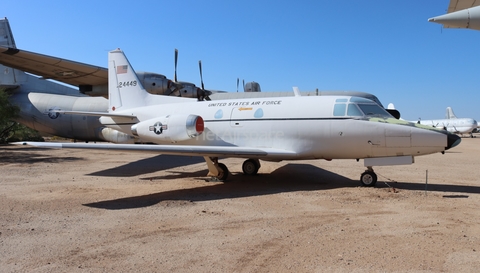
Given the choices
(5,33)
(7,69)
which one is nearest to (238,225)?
(7,69)

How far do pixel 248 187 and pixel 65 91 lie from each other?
23.4 metres

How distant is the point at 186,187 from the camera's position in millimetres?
9820

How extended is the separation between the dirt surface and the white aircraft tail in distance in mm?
989

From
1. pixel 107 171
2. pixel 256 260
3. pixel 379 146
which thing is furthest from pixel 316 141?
pixel 107 171

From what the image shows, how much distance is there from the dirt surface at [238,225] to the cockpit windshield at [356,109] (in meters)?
2.01

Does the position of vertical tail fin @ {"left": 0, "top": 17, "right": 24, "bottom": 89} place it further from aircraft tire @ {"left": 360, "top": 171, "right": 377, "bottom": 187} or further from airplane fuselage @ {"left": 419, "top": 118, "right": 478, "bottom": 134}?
airplane fuselage @ {"left": 419, "top": 118, "right": 478, "bottom": 134}

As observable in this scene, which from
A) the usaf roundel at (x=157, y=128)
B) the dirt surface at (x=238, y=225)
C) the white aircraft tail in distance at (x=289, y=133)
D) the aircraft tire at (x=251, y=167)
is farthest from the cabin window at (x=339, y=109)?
the usaf roundel at (x=157, y=128)

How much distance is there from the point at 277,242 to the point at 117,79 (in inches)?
475

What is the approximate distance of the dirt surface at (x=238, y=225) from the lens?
14.0 ft

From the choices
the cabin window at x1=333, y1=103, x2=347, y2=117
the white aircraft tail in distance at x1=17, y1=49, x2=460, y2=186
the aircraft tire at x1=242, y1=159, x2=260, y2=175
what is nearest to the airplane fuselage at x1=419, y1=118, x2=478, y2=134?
the aircraft tire at x1=242, y1=159, x2=260, y2=175

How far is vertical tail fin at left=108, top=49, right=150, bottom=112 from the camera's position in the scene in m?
14.3

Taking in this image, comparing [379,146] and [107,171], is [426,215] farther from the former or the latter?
[107,171]

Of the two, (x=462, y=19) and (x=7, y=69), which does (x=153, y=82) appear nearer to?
(x=7, y=69)

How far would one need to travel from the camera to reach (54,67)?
17859 millimetres
